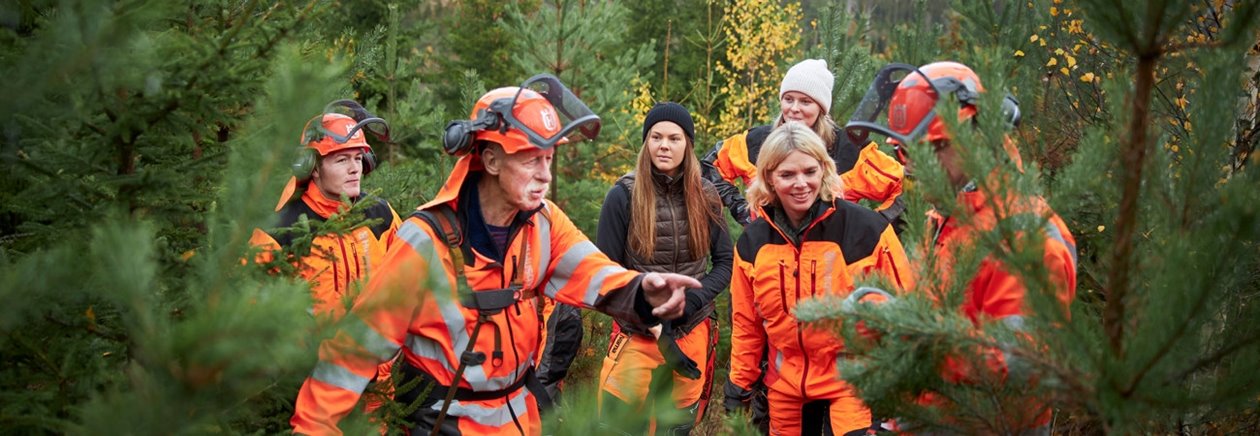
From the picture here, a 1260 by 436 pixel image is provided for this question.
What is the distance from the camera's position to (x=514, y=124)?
138 inches

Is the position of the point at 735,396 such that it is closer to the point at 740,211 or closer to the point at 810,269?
the point at 810,269

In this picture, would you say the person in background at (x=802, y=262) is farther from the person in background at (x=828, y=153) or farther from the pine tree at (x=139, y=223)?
the pine tree at (x=139, y=223)

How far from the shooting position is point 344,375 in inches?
122

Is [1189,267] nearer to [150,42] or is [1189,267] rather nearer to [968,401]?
[968,401]

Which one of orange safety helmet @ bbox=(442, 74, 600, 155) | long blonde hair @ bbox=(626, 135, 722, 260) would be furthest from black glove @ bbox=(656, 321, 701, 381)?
orange safety helmet @ bbox=(442, 74, 600, 155)

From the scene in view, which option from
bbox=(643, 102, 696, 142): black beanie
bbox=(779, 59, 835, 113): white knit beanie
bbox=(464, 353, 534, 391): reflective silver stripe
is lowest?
bbox=(464, 353, 534, 391): reflective silver stripe

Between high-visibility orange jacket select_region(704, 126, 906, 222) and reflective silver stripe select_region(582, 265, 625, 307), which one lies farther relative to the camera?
high-visibility orange jacket select_region(704, 126, 906, 222)

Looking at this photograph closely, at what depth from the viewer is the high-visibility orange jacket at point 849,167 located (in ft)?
20.9

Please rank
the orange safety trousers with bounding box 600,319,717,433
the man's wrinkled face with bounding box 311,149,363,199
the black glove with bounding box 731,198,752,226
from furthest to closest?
1. the black glove with bounding box 731,198,752,226
2. the orange safety trousers with bounding box 600,319,717,433
3. the man's wrinkled face with bounding box 311,149,363,199

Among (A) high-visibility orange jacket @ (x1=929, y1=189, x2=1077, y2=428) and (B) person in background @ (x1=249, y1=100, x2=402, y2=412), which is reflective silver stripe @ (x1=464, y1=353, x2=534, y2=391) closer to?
(B) person in background @ (x1=249, y1=100, x2=402, y2=412)

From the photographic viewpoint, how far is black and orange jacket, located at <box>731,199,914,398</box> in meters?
4.35

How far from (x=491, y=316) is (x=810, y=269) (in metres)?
1.65

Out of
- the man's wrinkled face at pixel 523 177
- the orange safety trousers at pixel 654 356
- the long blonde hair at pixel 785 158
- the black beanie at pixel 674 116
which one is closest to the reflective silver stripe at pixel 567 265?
the man's wrinkled face at pixel 523 177

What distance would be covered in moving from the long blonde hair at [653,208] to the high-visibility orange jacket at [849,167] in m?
0.47
